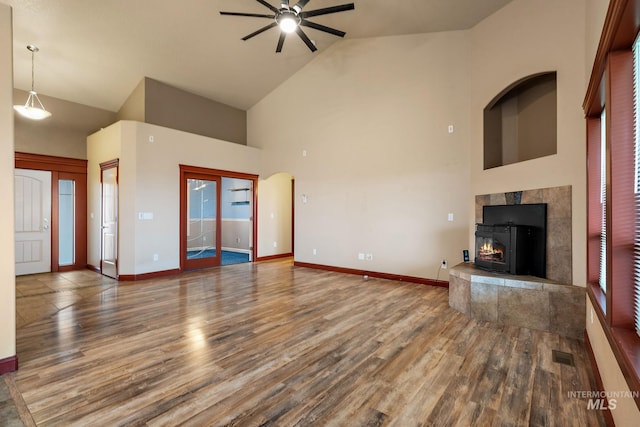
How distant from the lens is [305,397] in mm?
2072

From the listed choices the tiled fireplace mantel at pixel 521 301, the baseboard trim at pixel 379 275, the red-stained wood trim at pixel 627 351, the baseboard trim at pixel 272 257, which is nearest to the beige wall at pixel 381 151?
the baseboard trim at pixel 379 275

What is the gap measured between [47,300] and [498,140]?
700cm

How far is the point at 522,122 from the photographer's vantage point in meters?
4.40

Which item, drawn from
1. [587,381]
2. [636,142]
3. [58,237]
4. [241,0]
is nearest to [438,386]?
[587,381]

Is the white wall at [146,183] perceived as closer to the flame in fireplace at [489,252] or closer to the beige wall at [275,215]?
the beige wall at [275,215]

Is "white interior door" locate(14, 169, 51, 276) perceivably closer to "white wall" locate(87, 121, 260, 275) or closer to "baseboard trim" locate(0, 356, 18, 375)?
"white wall" locate(87, 121, 260, 275)

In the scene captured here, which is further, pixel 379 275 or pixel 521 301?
Result: pixel 379 275

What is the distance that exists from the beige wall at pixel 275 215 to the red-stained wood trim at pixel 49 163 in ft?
13.0

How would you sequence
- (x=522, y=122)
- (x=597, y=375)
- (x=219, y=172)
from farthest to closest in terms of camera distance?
(x=219, y=172) → (x=522, y=122) → (x=597, y=375)

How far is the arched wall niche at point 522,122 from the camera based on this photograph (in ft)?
13.3

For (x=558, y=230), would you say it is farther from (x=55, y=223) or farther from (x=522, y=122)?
(x=55, y=223)

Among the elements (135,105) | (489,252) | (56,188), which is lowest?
(489,252)

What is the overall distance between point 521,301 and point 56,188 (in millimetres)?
8581

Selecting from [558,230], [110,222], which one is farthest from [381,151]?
[110,222]
